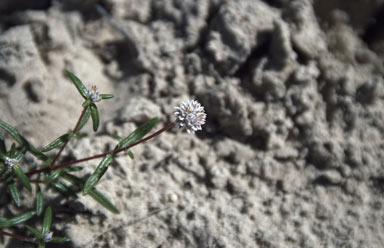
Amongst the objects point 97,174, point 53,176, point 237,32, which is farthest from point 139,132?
point 237,32

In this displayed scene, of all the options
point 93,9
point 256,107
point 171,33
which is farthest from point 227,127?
point 93,9

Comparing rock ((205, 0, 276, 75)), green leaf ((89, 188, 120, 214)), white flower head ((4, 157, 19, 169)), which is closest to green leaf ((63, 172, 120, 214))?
green leaf ((89, 188, 120, 214))

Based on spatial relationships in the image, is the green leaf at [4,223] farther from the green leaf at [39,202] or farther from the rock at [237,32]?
the rock at [237,32]

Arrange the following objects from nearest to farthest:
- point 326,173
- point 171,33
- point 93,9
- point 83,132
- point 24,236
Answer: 1. point 24,236
2. point 326,173
3. point 83,132
4. point 171,33
5. point 93,9

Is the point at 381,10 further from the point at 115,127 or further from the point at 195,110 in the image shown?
the point at 115,127

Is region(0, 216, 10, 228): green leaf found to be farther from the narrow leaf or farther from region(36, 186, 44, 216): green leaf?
the narrow leaf

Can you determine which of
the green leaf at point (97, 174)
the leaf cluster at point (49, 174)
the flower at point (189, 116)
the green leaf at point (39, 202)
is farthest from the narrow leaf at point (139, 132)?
the green leaf at point (39, 202)
